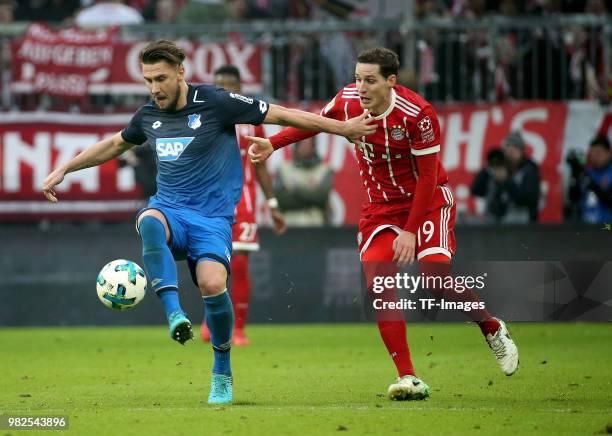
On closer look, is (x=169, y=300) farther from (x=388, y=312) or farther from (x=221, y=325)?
(x=388, y=312)

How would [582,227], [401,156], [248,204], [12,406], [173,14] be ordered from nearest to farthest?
[12,406]
[401,156]
[248,204]
[582,227]
[173,14]

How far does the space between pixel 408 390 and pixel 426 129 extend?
70.3 inches

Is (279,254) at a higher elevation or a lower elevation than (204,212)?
lower

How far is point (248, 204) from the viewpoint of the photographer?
43.1ft

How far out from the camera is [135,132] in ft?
28.8

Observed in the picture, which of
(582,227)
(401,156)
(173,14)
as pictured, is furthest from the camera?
(173,14)

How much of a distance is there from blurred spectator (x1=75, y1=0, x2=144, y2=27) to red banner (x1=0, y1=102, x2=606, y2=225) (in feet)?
5.03

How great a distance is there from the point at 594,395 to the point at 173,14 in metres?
10.1

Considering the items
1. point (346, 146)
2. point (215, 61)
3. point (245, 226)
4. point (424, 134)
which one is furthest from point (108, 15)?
point (424, 134)

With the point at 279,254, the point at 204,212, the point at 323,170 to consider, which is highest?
the point at 204,212

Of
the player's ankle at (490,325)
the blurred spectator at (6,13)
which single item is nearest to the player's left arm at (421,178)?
the player's ankle at (490,325)

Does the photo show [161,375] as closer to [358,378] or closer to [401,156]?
[358,378]

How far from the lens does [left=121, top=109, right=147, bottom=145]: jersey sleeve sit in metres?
8.75

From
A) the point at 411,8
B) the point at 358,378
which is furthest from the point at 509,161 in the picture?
the point at 358,378
